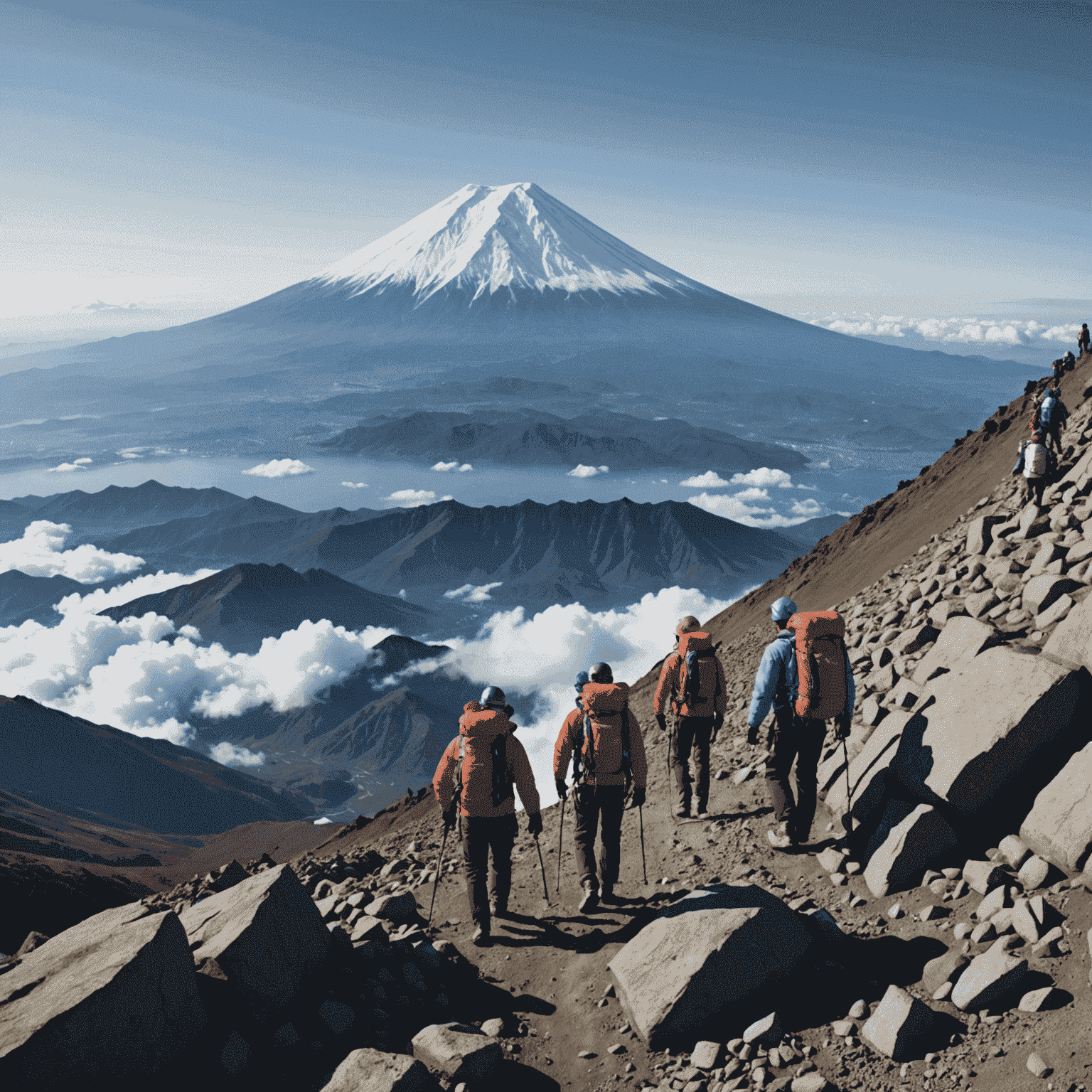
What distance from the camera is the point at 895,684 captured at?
791 centimetres

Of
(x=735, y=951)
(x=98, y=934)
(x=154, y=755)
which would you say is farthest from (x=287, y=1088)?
(x=154, y=755)

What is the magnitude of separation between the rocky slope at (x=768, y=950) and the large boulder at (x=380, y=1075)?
0.02 m

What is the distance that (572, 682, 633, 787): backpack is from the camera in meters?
6.41

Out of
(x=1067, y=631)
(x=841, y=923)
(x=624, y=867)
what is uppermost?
(x=1067, y=631)

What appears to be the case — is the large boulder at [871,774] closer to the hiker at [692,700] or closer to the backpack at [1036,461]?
the hiker at [692,700]

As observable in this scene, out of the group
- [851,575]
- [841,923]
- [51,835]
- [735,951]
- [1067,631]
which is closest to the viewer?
[735,951]

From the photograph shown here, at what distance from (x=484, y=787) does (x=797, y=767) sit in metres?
2.67

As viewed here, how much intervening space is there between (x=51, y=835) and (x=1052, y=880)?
5820cm

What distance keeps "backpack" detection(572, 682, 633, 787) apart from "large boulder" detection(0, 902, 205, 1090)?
313 centimetres

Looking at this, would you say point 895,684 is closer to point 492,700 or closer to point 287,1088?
point 492,700

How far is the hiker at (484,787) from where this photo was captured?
6.21 meters

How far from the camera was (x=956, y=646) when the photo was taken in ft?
24.2

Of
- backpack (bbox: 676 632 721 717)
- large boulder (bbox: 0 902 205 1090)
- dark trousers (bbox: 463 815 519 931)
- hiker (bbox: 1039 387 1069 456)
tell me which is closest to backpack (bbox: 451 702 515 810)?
dark trousers (bbox: 463 815 519 931)

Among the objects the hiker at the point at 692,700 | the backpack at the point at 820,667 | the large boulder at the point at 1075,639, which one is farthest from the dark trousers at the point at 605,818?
the large boulder at the point at 1075,639
